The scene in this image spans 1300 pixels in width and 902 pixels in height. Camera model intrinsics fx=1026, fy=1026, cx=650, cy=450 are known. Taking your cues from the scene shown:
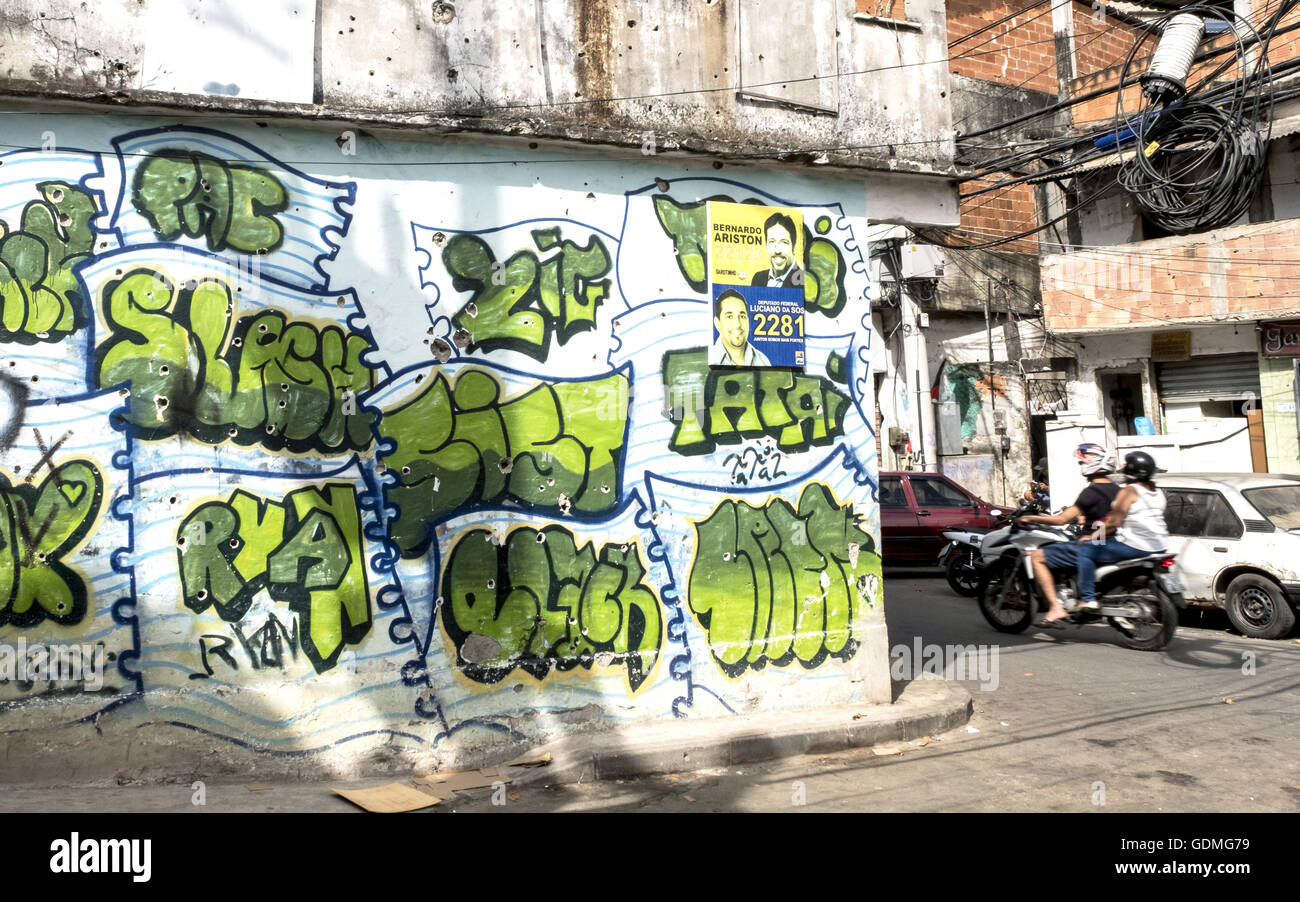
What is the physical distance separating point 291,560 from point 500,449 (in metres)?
1.31

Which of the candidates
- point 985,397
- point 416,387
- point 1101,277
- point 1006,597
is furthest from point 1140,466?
point 985,397

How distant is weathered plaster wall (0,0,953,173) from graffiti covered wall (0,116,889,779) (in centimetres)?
22

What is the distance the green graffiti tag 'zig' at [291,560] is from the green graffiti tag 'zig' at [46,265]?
1222 millimetres

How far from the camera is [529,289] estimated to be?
6152 millimetres

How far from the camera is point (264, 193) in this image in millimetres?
5668

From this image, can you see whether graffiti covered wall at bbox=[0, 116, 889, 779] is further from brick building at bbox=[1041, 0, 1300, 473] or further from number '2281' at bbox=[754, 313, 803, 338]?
brick building at bbox=[1041, 0, 1300, 473]

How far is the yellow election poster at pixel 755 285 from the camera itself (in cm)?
666

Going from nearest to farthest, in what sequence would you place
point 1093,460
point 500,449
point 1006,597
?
point 500,449 < point 1093,460 < point 1006,597

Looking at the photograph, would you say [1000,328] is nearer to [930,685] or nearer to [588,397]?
[930,685]

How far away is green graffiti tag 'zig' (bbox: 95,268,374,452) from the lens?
17.7 feet

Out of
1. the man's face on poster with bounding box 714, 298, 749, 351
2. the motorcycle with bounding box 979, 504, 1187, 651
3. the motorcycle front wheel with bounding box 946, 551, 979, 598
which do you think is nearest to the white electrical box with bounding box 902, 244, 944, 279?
the motorcycle front wheel with bounding box 946, 551, 979, 598

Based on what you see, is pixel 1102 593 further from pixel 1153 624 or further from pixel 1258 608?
pixel 1258 608

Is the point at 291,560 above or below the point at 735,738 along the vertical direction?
above

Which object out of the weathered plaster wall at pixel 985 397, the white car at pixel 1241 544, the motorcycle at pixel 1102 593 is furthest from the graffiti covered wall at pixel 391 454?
the weathered plaster wall at pixel 985 397
